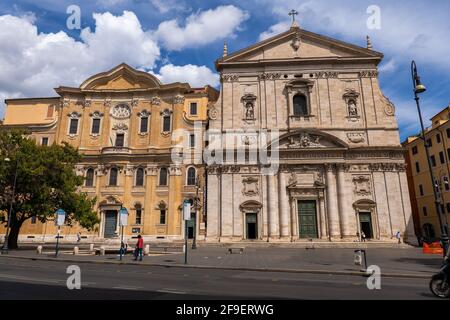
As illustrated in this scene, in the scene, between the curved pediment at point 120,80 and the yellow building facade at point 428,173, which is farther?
the curved pediment at point 120,80

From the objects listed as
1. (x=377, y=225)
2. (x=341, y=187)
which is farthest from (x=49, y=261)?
(x=377, y=225)

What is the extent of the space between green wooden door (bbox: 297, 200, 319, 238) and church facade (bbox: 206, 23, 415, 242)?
104 mm

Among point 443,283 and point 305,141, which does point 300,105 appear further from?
point 443,283

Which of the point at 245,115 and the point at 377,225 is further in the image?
the point at 245,115

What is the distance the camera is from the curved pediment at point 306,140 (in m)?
35.5

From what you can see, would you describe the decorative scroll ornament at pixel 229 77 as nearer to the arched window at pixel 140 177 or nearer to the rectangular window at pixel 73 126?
the arched window at pixel 140 177

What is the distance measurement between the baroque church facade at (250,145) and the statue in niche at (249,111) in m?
0.12

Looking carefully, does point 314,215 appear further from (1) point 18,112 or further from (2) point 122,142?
(1) point 18,112

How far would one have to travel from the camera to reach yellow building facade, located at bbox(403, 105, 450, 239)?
41469mm

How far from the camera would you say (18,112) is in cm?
4394

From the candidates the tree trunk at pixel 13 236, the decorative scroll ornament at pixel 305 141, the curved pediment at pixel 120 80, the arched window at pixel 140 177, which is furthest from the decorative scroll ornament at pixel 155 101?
the tree trunk at pixel 13 236

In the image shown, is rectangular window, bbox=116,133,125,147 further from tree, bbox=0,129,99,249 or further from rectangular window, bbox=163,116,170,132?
tree, bbox=0,129,99,249

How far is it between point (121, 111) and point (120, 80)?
455 centimetres
